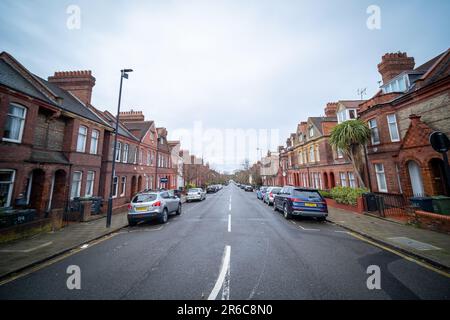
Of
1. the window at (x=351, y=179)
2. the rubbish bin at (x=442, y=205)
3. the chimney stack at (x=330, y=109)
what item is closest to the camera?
the rubbish bin at (x=442, y=205)

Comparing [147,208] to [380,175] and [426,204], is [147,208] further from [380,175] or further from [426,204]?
[380,175]

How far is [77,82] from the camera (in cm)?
1697

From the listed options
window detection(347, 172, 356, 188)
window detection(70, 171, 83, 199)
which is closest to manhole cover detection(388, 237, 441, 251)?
window detection(347, 172, 356, 188)

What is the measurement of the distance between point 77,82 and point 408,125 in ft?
92.8

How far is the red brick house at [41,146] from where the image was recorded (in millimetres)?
8971

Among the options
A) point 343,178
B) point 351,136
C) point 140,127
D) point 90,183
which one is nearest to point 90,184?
point 90,183

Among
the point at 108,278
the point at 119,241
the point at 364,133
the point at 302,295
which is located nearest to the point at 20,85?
the point at 119,241

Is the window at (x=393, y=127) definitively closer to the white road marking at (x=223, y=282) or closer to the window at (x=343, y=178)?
the window at (x=343, y=178)

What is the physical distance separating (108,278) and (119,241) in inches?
129

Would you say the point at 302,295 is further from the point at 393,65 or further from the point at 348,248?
the point at 393,65

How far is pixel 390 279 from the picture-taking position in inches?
151

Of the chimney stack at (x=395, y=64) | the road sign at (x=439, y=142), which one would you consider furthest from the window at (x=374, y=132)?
the road sign at (x=439, y=142)

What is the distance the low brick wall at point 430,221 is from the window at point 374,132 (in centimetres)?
862

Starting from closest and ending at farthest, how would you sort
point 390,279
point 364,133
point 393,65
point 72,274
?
point 390,279
point 72,274
point 364,133
point 393,65
